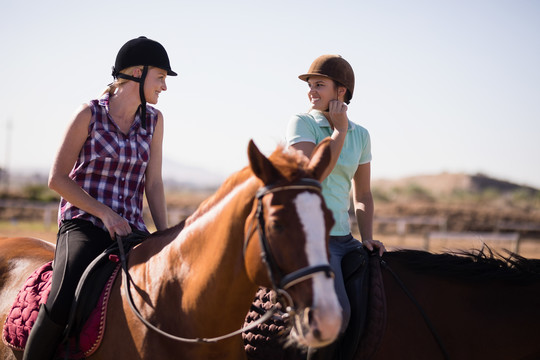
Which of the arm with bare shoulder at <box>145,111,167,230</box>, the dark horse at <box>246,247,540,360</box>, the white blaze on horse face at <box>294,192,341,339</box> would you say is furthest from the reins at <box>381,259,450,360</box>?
the arm with bare shoulder at <box>145,111,167,230</box>

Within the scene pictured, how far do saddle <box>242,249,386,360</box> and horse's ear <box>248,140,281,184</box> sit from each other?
1076 millimetres

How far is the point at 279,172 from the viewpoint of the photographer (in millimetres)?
2621

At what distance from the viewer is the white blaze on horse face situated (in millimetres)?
2307

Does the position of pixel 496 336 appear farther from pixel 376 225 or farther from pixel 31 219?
pixel 31 219

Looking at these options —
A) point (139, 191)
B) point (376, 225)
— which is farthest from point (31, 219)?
point (139, 191)

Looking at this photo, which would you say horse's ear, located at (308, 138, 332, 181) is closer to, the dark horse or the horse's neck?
the horse's neck

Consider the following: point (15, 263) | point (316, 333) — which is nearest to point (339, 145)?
point (316, 333)

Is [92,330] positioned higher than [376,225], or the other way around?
[92,330]

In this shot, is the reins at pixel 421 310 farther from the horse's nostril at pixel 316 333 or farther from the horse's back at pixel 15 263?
the horse's back at pixel 15 263

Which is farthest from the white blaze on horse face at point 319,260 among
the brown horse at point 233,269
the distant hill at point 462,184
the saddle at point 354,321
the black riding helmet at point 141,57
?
the distant hill at point 462,184

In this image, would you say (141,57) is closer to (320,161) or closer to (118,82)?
(118,82)

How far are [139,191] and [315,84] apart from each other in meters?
1.66

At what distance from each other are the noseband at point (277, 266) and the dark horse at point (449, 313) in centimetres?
115

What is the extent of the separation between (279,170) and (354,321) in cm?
138
